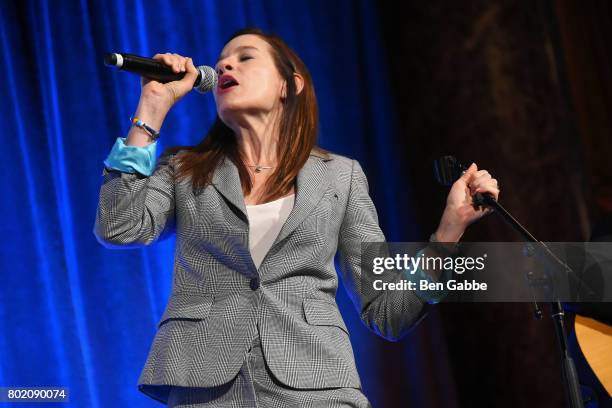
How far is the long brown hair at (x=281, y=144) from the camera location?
159 centimetres

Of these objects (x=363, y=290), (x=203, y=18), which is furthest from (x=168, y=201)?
(x=203, y=18)

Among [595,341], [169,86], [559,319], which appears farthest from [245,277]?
[595,341]

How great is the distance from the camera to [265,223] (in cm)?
151

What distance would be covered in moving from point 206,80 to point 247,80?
0.35 ft

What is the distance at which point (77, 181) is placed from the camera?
2.28m

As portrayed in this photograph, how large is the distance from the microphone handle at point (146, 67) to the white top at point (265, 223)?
324 millimetres

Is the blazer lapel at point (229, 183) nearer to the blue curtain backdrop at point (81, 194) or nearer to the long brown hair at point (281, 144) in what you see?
the long brown hair at point (281, 144)

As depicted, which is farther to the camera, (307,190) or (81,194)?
(81,194)

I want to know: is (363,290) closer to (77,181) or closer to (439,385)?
(77,181)

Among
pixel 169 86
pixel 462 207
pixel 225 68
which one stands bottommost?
pixel 462 207

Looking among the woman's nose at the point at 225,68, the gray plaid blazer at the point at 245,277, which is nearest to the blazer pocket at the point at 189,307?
the gray plaid blazer at the point at 245,277

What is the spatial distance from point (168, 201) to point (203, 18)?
3.89 ft

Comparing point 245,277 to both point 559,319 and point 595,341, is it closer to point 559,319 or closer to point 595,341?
point 559,319

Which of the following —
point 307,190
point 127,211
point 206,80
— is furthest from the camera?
point 206,80
